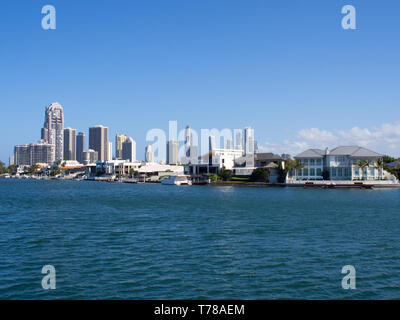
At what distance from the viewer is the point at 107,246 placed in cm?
2052

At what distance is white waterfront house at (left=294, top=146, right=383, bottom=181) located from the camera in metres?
97.2

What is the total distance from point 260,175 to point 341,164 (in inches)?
898

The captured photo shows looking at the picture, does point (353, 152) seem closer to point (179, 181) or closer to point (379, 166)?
point (379, 166)

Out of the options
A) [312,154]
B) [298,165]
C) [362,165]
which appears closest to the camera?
[362,165]

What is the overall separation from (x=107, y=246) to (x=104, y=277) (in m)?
6.06

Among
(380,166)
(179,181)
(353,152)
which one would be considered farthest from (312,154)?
(179,181)

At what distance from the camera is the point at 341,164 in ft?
328

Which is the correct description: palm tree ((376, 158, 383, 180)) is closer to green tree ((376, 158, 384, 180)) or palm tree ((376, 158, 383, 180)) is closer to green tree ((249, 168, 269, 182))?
green tree ((376, 158, 384, 180))

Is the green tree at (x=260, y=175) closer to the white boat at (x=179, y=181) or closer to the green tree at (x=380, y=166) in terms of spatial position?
the white boat at (x=179, y=181)
